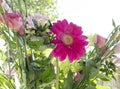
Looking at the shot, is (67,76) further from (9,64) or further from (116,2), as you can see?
(116,2)

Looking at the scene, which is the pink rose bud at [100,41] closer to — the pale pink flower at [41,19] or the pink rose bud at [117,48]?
the pink rose bud at [117,48]

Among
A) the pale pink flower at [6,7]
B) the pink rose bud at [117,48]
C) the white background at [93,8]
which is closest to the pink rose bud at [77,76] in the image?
the pink rose bud at [117,48]

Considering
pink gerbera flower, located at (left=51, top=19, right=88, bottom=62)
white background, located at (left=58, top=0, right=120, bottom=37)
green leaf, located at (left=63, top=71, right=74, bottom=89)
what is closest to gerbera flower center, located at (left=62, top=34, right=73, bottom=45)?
pink gerbera flower, located at (left=51, top=19, right=88, bottom=62)

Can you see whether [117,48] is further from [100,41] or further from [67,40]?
[67,40]

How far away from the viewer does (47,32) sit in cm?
68

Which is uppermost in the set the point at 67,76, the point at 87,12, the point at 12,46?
the point at 87,12

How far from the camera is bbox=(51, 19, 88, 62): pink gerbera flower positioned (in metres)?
0.66

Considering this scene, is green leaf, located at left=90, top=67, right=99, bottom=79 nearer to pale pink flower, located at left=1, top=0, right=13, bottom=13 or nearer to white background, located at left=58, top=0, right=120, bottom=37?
pale pink flower, located at left=1, top=0, right=13, bottom=13

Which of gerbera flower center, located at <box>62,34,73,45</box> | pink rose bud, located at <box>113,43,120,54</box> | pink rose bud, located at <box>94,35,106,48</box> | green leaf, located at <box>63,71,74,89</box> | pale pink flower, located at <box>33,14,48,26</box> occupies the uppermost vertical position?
pale pink flower, located at <box>33,14,48,26</box>

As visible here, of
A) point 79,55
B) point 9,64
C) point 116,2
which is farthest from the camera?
point 116,2

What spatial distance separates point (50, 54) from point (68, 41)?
74 millimetres

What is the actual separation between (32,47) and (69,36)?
0.32ft

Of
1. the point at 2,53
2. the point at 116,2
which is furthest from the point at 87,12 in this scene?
the point at 2,53

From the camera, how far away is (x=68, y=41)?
661mm
